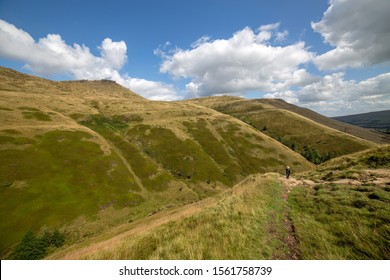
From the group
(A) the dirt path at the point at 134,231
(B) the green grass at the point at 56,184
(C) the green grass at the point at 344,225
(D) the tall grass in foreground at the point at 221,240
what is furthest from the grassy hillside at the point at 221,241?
(B) the green grass at the point at 56,184

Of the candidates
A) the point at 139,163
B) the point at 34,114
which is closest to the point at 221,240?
the point at 139,163

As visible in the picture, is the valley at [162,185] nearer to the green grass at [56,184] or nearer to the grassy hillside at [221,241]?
the grassy hillside at [221,241]

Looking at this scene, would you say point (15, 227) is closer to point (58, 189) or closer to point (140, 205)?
point (58, 189)

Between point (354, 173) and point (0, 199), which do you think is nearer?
point (354, 173)

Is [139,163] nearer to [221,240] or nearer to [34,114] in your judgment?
[34,114]

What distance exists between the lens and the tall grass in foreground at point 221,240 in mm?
8191

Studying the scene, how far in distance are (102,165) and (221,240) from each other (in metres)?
90.4

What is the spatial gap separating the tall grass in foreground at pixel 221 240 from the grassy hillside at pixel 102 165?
2234 inches

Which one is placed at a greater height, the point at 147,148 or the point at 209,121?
the point at 209,121

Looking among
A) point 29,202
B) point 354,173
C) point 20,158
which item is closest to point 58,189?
point 29,202

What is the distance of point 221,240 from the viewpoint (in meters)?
9.18

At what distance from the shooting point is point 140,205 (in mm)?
74875
